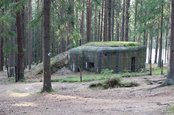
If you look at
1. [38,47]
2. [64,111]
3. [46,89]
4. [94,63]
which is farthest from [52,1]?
[38,47]

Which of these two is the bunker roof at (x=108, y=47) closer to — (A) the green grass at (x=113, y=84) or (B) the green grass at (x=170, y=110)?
(A) the green grass at (x=113, y=84)

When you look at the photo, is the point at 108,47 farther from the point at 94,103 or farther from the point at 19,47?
the point at 94,103

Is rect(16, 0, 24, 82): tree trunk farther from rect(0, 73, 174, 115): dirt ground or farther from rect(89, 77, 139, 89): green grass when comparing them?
rect(89, 77, 139, 89): green grass

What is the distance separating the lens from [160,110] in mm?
9891

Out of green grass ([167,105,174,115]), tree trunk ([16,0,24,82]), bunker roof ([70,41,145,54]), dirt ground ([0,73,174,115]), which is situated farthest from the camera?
bunker roof ([70,41,145,54])

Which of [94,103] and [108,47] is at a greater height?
[108,47]

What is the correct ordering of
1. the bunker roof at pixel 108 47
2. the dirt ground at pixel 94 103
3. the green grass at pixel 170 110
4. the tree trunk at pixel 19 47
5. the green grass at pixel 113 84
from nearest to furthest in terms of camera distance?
the green grass at pixel 170 110 → the dirt ground at pixel 94 103 → the green grass at pixel 113 84 → the tree trunk at pixel 19 47 → the bunker roof at pixel 108 47

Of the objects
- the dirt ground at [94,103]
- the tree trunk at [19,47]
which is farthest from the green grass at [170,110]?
the tree trunk at [19,47]

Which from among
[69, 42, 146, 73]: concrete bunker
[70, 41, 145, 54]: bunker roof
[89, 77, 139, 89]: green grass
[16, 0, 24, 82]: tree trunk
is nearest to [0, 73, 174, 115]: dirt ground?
[89, 77, 139, 89]: green grass

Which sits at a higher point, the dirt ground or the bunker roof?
the bunker roof

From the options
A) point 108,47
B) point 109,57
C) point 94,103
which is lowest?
point 94,103

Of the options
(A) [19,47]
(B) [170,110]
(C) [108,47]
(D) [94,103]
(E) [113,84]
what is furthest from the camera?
(C) [108,47]

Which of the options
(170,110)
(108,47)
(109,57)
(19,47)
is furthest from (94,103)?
(108,47)

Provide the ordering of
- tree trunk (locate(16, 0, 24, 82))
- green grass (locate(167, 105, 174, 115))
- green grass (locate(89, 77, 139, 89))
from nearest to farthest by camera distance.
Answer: green grass (locate(167, 105, 174, 115)) < green grass (locate(89, 77, 139, 89)) < tree trunk (locate(16, 0, 24, 82))
